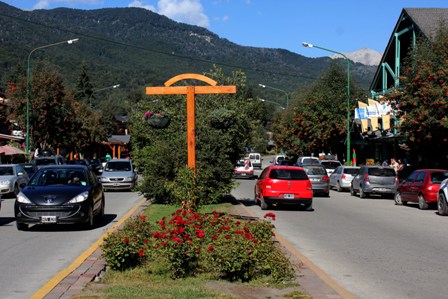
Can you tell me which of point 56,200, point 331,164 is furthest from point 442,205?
point 331,164

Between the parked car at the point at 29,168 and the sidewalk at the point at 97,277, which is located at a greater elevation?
the parked car at the point at 29,168

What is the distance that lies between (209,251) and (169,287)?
770 millimetres

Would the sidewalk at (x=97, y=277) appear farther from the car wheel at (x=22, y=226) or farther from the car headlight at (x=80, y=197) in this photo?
the car wheel at (x=22, y=226)

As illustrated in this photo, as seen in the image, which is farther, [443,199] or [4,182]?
[4,182]

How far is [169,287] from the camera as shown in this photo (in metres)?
8.04

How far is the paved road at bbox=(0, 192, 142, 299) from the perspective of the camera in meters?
8.89

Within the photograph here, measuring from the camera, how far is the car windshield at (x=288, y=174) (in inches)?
885

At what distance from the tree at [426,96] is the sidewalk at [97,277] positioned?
18427mm

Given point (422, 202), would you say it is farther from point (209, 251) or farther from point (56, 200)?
point (209, 251)

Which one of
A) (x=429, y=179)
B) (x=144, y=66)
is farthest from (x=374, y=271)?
(x=144, y=66)

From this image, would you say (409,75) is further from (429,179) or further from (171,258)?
(171,258)

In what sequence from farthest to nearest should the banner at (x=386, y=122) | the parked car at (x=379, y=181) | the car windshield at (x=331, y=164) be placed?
the car windshield at (x=331, y=164) → the banner at (x=386, y=122) → the parked car at (x=379, y=181)

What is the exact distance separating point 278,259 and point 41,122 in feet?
138

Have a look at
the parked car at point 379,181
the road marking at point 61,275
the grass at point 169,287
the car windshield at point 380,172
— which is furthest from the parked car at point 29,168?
the grass at point 169,287
